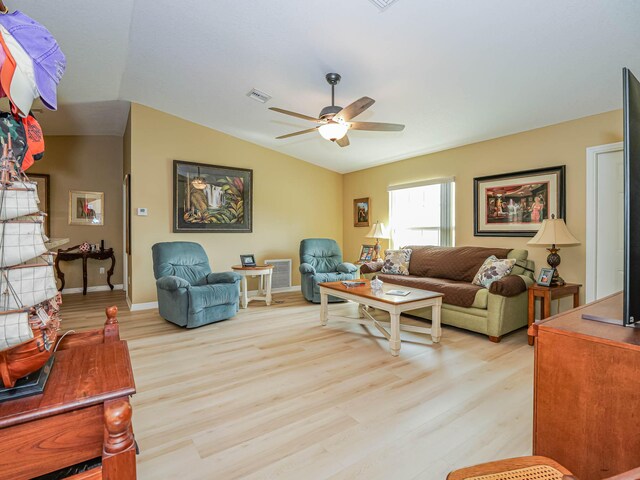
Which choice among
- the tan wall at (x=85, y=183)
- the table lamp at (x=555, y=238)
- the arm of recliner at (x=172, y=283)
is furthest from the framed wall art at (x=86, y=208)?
the table lamp at (x=555, y=238)

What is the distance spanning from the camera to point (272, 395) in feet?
7.39

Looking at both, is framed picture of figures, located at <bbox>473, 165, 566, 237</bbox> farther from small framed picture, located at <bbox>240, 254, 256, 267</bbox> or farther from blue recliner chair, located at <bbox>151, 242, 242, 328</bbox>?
blue recliner chair, located at <bbox>151, 242, 242, 328</bbox>

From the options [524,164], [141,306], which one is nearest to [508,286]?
[524,164]

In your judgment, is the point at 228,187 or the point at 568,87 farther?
the point at 228,187

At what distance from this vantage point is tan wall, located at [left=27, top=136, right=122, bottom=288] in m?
5.83

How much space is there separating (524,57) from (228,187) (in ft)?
14.0

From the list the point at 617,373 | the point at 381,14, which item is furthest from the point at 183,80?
the point at 617,373

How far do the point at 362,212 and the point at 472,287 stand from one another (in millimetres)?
3152

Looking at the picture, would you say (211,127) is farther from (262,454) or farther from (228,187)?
(262,454)

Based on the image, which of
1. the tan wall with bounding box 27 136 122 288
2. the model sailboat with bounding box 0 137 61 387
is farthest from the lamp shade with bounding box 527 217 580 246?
the tan wall with bounding box 27 136 122 288

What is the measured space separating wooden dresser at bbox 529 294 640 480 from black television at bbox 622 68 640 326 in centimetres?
13

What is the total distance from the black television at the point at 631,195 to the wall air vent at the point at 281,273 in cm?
516

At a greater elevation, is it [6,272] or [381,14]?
[381,14]

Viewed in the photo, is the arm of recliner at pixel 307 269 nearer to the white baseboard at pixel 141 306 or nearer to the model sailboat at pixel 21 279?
the white baseboard at pixel 141 306
